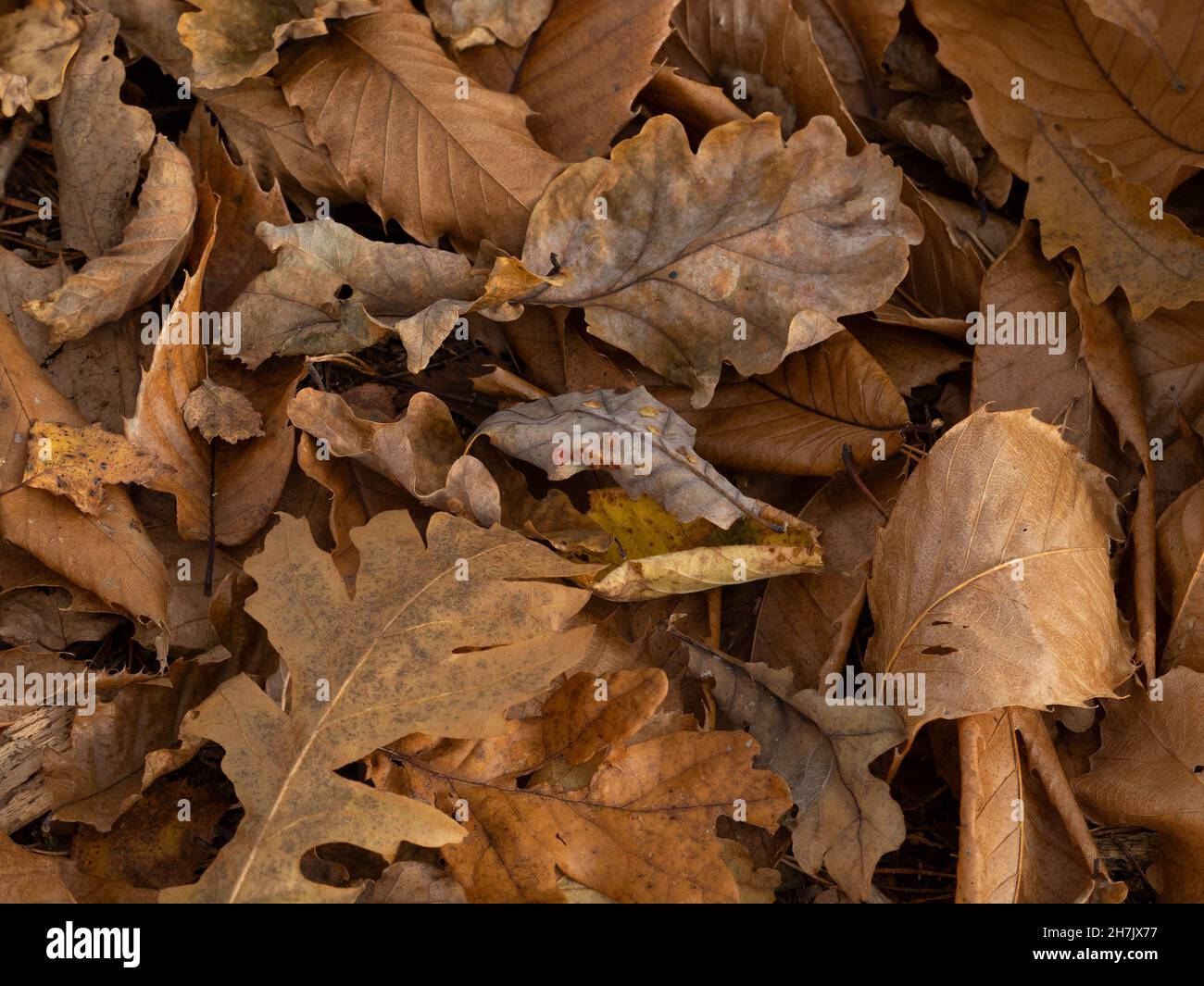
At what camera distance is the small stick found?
2217 millimetres

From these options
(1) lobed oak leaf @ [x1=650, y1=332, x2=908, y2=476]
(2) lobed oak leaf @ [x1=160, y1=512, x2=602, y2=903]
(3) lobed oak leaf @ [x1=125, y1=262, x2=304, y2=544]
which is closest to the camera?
(2) lobed oak leaf @ [x1=160, y1=512, x2=602, y2=903]

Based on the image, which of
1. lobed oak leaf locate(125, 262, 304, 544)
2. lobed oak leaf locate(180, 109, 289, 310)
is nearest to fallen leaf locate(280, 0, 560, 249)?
lobed oak leaf locate(180, 109, 289, 310)

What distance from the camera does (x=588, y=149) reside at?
2420mm

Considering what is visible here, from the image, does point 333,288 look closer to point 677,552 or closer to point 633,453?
point 633,453

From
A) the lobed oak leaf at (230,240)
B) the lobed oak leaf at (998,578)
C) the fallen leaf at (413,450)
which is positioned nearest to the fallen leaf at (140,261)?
the lobed oak leaf at (230,240)

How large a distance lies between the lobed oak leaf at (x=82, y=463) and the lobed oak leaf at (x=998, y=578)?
145cm

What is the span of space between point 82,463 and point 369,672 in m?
0.73

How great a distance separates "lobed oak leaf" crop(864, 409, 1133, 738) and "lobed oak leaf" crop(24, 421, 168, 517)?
1.45m

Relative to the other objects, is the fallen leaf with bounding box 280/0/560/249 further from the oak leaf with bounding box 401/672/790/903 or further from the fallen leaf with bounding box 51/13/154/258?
the oak leaf with bounding box 401/672/790/903

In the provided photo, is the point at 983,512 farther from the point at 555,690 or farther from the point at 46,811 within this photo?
the point at 46,811

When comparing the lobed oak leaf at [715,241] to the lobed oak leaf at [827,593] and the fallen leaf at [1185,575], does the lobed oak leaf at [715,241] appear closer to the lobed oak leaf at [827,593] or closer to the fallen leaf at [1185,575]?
the lobed oak leaf at [827,593]

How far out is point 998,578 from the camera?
2.02 metres

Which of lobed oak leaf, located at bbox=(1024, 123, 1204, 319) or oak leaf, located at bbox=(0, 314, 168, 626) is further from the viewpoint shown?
lobed oak leaf, located at bbox=(1024, 123, 1204, 319)
